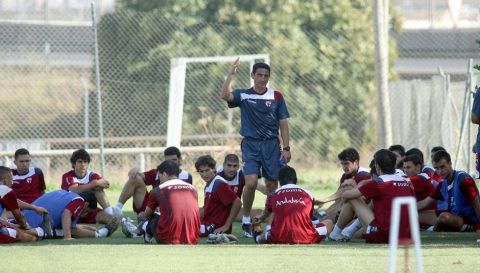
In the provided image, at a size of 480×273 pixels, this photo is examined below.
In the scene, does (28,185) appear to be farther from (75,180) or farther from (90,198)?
(90,198)

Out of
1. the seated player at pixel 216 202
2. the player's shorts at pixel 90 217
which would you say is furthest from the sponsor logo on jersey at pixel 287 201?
the player's shorts at pixel 90 217

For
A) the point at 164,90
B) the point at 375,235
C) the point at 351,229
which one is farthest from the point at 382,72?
the point at 375,235

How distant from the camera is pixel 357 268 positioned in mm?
11359

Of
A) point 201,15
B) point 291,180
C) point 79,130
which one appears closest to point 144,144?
point 79,130

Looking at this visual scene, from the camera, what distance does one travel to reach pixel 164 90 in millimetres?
25672

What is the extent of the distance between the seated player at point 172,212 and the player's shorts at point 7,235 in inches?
58.0

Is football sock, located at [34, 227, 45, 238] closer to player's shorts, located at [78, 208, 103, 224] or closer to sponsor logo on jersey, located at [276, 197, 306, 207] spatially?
player's shorts, located at [78, 208, 103, 224]

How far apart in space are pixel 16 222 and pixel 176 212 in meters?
2.04

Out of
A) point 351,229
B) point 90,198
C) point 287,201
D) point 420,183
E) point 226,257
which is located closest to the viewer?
point 226,257

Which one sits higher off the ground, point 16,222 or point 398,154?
point 398,154

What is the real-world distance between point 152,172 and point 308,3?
12.9 m

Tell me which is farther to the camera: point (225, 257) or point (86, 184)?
point (86, 184)

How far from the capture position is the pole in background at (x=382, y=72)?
23594 mm

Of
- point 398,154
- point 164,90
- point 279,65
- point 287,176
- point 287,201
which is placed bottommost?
point 287,201
